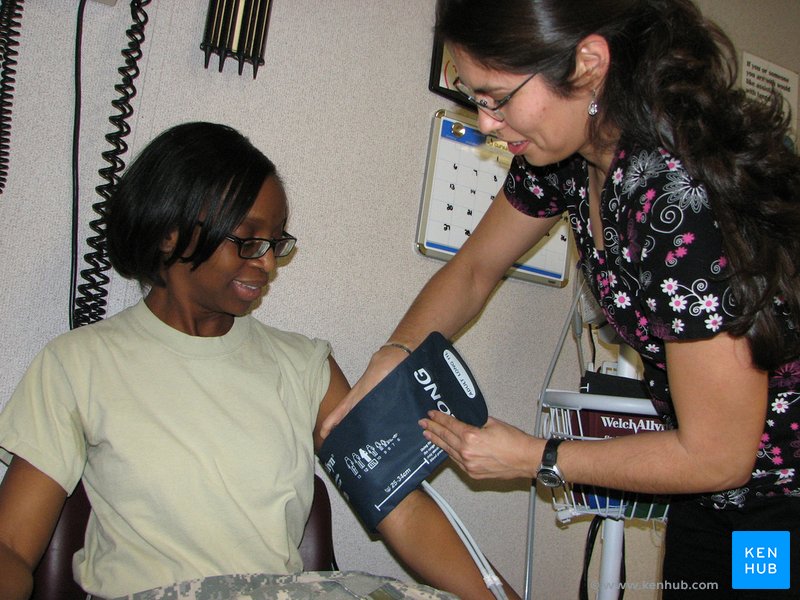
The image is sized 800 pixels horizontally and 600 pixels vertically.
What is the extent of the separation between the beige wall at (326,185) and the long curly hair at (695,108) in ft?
2.44

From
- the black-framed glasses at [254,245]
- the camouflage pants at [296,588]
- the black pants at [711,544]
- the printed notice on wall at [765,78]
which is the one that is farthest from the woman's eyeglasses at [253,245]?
the printed notice on wall at [765,78]

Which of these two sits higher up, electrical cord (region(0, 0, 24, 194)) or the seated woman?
electrical cord (region(0, 0, 24, 194))

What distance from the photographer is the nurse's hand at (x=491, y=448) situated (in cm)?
106

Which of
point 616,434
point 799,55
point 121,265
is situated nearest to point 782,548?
point 616,434

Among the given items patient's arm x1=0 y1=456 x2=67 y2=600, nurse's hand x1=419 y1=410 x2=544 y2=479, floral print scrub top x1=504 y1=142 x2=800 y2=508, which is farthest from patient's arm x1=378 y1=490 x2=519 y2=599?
patient's arm x1=0 y1=456 x2=67 y2=600

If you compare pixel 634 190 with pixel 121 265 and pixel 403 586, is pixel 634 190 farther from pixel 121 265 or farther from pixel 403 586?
pixel 121 265

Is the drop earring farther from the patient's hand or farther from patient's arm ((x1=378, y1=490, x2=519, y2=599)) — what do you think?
patient's arm ((x1=378, y1=490, x2=519, y2=599))

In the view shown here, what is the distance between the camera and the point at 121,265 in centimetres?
126

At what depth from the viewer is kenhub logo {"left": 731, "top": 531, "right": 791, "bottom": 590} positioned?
3.22 feet

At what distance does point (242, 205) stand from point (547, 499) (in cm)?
123

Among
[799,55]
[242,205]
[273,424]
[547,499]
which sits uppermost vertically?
[799,55]

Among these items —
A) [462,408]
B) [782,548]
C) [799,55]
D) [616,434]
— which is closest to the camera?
[782,548]

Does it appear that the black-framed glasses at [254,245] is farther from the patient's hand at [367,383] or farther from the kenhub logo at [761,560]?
the kenhub logo at [761,560]

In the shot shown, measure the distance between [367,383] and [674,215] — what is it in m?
0.59
